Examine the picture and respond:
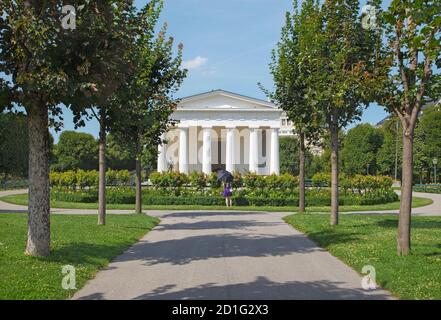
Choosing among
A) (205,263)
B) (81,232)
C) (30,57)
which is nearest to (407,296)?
(205,263)

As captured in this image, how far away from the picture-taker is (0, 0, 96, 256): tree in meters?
9.35

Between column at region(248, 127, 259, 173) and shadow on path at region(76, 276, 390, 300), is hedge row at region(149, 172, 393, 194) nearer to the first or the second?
shadow on path at region(76, 276, 390, 300)

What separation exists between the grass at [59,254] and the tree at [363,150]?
67968 millimetres

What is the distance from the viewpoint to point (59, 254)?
35.2 feet

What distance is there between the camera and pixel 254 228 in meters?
17.5

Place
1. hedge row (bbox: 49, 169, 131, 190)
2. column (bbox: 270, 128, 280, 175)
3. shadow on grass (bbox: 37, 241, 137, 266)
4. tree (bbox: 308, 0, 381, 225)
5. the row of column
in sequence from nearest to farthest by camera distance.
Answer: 1. shadow on grass (bbox: 37, 241, 137, 266)
2. tree (bbox: 308, 0, 381, 225)
3. hedge row (bbox: 49, 169, 131, 190)
4. the row of column
5. column (bbox: 270, 128, 280, 175)

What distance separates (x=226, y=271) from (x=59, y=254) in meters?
3.94

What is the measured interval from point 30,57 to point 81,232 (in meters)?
6.46

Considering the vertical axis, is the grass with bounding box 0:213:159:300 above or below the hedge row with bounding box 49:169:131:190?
below

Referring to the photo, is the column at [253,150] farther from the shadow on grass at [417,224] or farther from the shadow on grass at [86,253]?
the shadow on grass at [86,253]

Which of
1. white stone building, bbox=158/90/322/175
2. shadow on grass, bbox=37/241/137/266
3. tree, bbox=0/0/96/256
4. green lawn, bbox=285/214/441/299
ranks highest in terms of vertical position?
white stone building, bbox=158/90/322/175

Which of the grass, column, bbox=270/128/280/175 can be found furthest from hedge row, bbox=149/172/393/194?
column, bbox=270/128/280/175

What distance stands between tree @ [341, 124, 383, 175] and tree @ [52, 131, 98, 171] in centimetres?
4516

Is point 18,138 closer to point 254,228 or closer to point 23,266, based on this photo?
point 254,228
